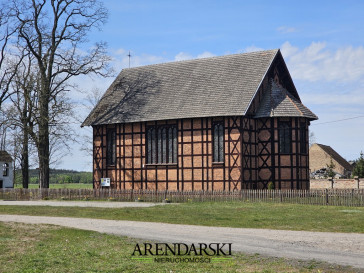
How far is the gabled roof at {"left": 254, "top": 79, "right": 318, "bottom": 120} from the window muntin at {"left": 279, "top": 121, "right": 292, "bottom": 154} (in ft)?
3.51

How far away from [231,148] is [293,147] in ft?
15.9

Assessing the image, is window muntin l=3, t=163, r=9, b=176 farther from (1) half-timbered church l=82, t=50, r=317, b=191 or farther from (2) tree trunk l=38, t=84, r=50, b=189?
(1) half-timbered church l=82, t=50, r=317, b=191

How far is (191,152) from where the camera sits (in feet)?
139

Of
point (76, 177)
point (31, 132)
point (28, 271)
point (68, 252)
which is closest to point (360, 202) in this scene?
point (68, 252)

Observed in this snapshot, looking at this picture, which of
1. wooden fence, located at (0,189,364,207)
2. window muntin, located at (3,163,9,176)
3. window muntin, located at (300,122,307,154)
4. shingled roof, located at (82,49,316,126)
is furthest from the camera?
window muntin, located at (3,163,9,176)

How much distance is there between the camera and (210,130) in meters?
41.6

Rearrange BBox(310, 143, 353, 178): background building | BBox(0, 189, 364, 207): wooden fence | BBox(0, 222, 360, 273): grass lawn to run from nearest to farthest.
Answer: BBox(0, 222, 360, 273): grass lawn < BBox(0, 189, 364, 207): wooden fence < BBox(310, 143, 353, 178): background building

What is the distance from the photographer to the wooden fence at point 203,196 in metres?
34.0

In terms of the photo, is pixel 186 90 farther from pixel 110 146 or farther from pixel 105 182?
pixel 105 182

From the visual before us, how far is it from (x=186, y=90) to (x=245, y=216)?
2045cm

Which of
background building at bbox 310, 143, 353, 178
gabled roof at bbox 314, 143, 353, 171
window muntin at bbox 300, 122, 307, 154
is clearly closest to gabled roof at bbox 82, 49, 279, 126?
window muntin at bbox 300, 122, 307, 154

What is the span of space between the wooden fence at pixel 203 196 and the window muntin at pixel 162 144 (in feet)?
13.8

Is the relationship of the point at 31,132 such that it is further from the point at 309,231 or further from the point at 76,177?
the point at 76,177

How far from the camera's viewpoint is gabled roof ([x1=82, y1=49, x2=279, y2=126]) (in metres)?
41.7
